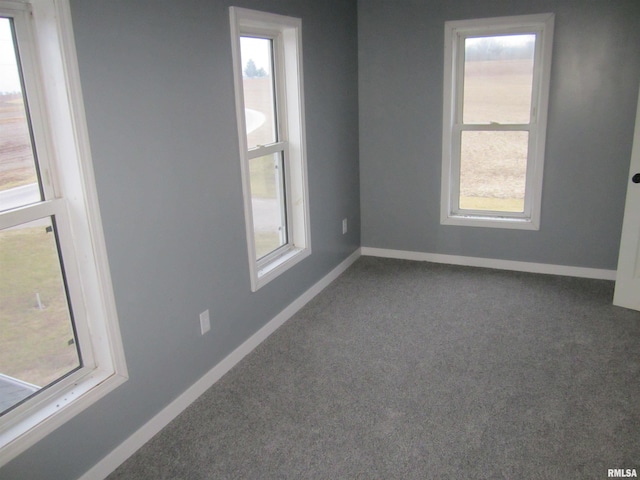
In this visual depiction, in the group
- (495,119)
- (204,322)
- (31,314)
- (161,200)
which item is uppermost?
(495,119)

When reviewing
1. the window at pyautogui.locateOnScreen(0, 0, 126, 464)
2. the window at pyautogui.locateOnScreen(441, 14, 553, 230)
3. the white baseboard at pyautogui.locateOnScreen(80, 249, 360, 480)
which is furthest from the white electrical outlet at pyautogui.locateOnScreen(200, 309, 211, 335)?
the window at pyautogui.locateOnScreen(441, 14, 553, 230)

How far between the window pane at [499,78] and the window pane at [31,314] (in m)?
3.20

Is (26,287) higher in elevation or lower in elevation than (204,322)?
higher

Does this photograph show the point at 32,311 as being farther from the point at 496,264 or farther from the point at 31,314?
the point at 496,264

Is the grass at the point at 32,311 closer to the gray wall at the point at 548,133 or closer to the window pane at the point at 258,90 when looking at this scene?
the window pane at the point at 258,90

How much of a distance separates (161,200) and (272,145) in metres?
1.14

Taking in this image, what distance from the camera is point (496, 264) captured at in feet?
14.2

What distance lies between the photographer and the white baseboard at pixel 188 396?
219 cm

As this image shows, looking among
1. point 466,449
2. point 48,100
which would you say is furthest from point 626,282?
point 48,100

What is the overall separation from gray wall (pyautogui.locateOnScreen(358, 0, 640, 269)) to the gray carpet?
0.52 m

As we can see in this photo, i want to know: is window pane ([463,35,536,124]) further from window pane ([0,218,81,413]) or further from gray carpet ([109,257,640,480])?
window pane ([0,218,81,413])

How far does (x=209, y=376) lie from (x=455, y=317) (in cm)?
165

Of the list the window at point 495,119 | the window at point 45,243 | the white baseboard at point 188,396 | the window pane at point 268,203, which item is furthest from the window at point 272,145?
the window at point 495,119

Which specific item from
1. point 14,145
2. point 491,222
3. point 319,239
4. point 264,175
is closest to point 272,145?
point 264,175
